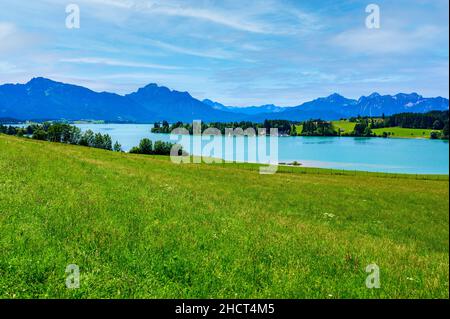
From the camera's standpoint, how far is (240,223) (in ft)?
47.5

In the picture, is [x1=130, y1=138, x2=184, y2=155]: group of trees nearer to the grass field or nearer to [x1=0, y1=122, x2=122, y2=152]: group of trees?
[x1=0, y1=122, x2=122, y2=152]: group of trees

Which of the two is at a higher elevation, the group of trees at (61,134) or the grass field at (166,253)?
the group of trees at (61,134)

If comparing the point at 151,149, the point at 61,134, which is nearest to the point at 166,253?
the point at 151,149

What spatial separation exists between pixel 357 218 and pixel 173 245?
2058 cm

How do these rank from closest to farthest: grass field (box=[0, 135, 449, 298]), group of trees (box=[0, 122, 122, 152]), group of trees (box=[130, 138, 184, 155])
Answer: grass field (box=[0, 135, 449, 298])
group of trees (box=[0, 122, 122, 152])
group of trees (box=[130, 138, 184, 155])

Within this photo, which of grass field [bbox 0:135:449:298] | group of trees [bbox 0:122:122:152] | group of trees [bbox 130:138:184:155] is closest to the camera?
grass field [bbox 0:135:449:298]

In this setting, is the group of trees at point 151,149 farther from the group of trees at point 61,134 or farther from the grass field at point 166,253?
the grass field at point 166,253

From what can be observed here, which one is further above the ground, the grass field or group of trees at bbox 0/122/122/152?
group of trees at bbox 0/122/122/152

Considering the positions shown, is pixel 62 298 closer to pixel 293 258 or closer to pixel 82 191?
pixel 293 258

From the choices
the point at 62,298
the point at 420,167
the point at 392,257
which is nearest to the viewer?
the point at 62,298

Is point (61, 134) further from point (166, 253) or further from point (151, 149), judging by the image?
point (166, 253)

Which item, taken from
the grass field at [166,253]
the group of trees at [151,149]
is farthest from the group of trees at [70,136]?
the grass field at [166,253]

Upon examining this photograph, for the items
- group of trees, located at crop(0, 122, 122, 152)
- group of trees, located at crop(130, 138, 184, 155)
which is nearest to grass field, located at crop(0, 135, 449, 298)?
group of trees, located at crop(130, 138, 184, 155)
